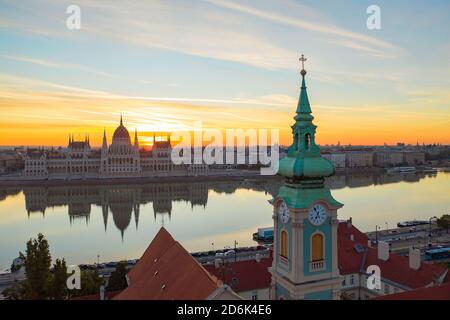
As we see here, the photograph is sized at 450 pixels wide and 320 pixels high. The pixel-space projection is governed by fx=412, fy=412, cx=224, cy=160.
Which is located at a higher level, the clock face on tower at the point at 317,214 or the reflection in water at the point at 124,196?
the clock face on tower at the point at 317,214

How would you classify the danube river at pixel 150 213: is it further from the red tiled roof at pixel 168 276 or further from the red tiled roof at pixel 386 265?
the red tiled roof at pixel 386 265

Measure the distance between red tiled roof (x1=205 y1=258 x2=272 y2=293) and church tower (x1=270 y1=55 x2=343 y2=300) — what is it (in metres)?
3.54

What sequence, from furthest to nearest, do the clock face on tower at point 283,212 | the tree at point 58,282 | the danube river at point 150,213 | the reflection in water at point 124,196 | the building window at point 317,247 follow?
the reflection in water at point 124,196, the danube river at point 150,213, the tree at point 58,282, the clock face on tower at point 283,212, the building window at point 317,247

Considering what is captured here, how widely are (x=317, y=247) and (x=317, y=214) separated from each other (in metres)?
0.57

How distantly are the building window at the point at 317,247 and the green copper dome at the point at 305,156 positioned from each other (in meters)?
0.90

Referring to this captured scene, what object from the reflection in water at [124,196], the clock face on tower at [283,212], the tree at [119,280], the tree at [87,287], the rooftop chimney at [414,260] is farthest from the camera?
the reflection in water at [124,196]

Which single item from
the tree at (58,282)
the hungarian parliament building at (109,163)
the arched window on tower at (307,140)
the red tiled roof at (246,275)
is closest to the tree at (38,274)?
the tree at (58,282)

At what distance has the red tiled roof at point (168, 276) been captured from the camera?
6.76 meters

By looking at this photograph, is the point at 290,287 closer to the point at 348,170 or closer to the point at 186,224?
the point at 186,224

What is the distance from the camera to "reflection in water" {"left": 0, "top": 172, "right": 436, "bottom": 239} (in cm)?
3241

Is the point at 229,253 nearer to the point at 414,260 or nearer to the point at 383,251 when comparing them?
the point at 383,251
